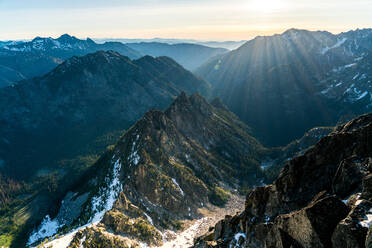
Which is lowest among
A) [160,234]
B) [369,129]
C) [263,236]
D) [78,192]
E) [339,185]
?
[78,192]

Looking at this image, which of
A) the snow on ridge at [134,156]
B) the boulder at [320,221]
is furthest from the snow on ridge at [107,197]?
the boulder at [320,221]

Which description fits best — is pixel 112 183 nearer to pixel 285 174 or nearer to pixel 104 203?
pixel 104 203

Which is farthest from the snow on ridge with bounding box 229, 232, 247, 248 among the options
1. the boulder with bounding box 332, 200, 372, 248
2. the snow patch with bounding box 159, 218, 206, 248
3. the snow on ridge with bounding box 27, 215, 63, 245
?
the snow on ridge with bounding box 27, 215, 63, 245

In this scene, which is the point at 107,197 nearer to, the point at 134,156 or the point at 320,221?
the point at 134,156

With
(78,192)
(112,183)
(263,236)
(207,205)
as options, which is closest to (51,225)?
(78,192)

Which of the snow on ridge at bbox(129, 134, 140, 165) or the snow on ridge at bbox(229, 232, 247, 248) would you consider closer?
the snow on ridge at bbox(229, 232, 247, 248)

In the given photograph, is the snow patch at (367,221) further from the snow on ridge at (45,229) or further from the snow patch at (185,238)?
the snow on ridge at (45,229)

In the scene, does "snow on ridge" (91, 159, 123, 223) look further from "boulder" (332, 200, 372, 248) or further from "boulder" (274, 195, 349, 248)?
"boulder" (332, 200, 372, 248)

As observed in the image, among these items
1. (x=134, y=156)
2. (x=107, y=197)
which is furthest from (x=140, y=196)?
→ (x=134, y=156)
